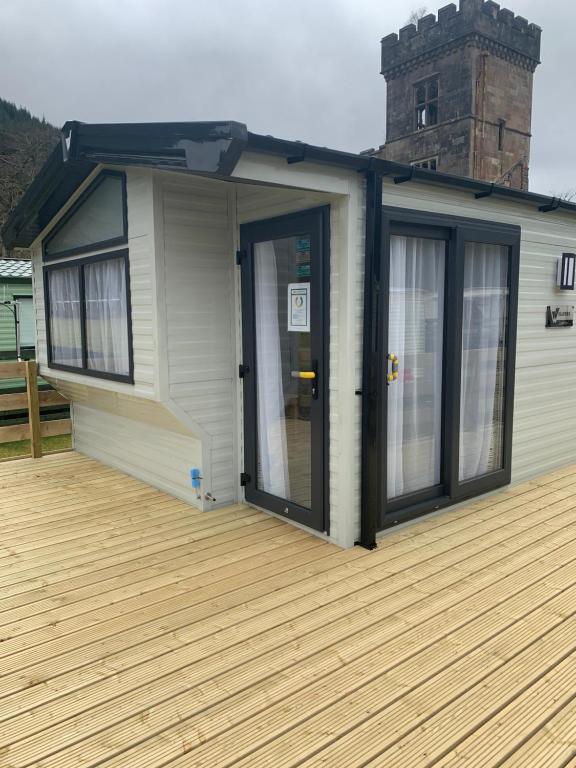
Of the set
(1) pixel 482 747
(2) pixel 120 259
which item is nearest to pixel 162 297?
(2) pixel 120 259

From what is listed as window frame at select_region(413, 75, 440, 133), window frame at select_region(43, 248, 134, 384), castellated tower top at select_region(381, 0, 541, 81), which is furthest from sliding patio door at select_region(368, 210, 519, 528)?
castellated tower top at select_region(381, 0, 541, 81)

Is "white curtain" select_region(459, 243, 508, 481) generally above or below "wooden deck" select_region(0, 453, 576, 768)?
above

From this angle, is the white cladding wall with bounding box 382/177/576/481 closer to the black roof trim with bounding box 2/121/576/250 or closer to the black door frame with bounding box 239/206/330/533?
the black roof trim with bounding box 2/121/576/250

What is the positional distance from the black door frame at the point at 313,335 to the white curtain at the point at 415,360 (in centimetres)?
45

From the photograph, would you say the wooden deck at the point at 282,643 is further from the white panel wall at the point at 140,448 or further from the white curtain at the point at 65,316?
the white curtain at the point at 65,316

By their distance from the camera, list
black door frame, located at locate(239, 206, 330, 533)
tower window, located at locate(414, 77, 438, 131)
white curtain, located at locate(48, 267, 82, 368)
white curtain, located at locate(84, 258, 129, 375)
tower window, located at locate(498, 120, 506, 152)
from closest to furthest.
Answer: black door frame, located at locate(239, 206, 330, 533) < white curtain, located at locate(84, 258, 129, 375) < white curtain, located at locate(48, 267, 82, 368) < tower window, located at locate(498, 120, 506, 152) < tower window, located at locate(414, 77, 438, 131)

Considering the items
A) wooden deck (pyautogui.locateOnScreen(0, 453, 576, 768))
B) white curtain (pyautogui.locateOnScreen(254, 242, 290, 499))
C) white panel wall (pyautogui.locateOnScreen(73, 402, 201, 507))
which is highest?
white curtain (pyautogui.locateOnScreen(254, 242, 290, 499))

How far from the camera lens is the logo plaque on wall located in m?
4.53

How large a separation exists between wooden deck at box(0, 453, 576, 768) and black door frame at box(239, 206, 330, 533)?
5.9 inches

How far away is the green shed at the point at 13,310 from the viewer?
29.8 ft

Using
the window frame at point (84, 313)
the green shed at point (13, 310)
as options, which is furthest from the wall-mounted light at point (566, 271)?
the green shed at point (13, 310)

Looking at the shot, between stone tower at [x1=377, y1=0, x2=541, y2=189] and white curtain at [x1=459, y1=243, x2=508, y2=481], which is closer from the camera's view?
white curtain at [x1=459, y1=243, x2=508, y2=481]

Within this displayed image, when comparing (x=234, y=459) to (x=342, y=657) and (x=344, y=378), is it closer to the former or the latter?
(x=344, y=378)

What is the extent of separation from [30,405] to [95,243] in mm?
2008
